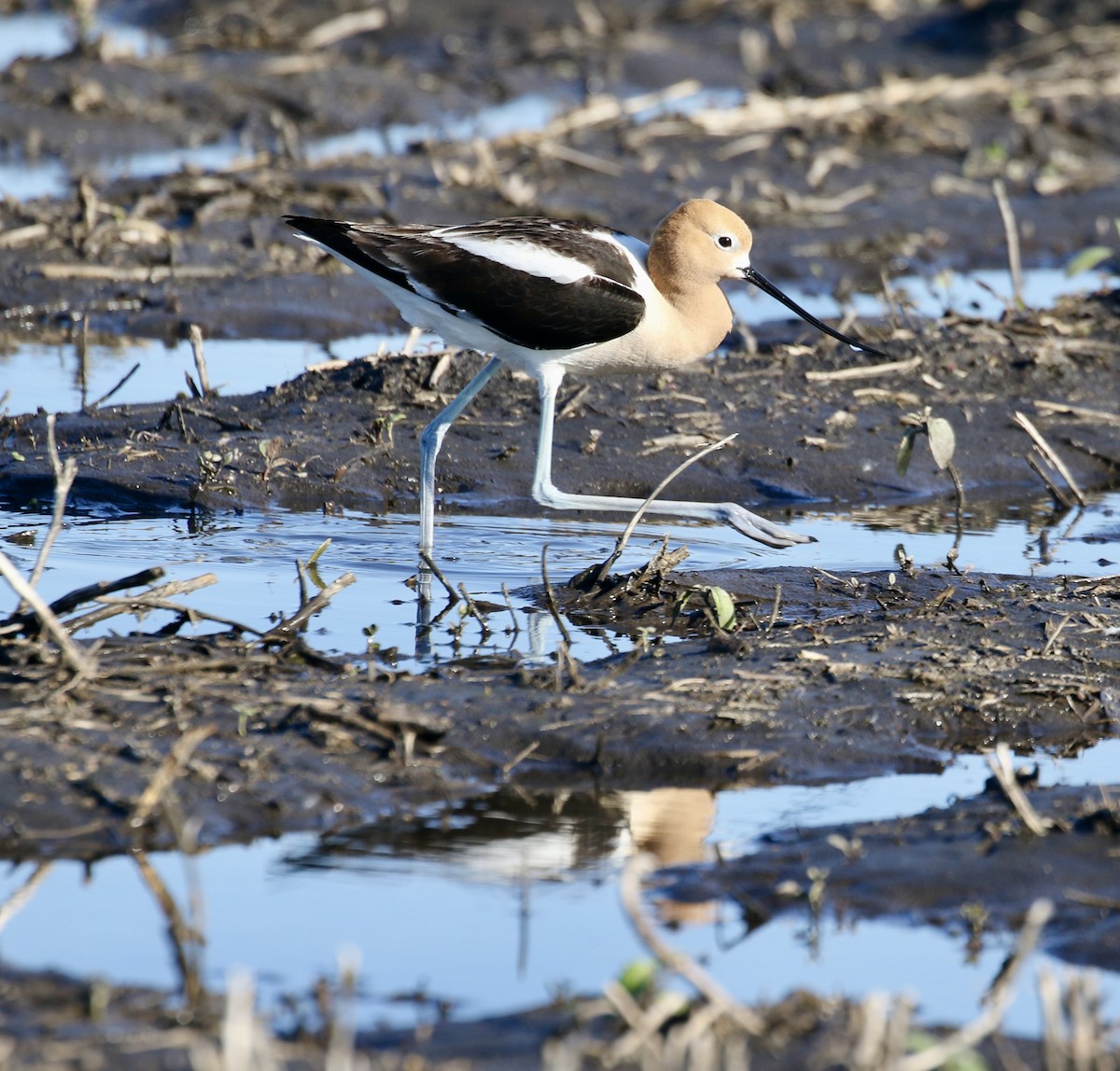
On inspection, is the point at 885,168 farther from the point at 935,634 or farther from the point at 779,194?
the point at 935,634

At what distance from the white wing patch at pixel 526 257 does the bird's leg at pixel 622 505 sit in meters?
0.39

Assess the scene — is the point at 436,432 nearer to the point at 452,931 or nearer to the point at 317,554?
the point at 317,554

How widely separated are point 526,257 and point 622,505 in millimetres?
929

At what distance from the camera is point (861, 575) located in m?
A: 6.42

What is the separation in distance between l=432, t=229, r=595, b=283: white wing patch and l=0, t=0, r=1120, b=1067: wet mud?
1.07 metres

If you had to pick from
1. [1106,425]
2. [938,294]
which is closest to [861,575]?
[1106,425]

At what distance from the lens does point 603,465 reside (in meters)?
7.99

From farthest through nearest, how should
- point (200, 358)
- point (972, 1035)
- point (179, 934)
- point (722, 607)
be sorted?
1. point (200, 358)
2. point (722, 607)
3. point (179, 934)
4. point (972, 1035)

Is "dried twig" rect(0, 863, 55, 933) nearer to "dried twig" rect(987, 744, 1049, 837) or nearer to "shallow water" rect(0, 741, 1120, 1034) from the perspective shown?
"shallow water" rect(0, 741, 1120, 1034)

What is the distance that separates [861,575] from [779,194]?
7.04m

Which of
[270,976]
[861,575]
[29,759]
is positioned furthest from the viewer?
[861,575]

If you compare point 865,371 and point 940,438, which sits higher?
point 865,371

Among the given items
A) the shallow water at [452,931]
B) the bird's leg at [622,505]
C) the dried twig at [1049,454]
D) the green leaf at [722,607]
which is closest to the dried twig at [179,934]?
the shallow water at [452,931]

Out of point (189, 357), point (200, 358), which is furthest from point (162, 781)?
point (189, 357)
